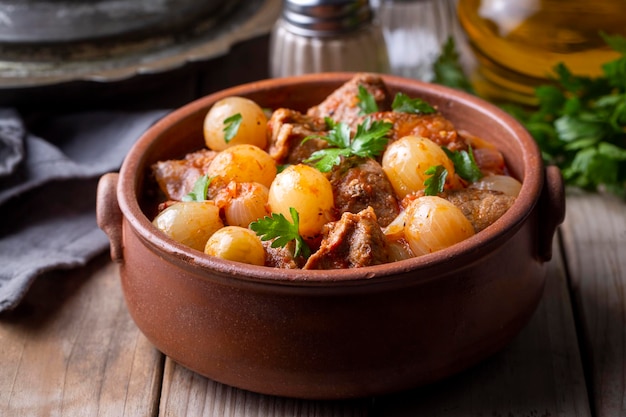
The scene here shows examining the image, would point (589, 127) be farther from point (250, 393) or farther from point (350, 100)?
point (250, 393)

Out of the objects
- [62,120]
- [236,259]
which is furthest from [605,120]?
[62,120]

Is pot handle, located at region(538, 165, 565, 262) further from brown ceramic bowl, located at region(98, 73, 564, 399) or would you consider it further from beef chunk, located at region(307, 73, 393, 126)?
beef chunk, located at region(307, 73, 393, 126)

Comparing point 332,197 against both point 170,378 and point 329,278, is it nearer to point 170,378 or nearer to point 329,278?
point 329,278

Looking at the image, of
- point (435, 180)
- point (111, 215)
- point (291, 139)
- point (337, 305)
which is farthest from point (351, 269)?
point (111, 215)

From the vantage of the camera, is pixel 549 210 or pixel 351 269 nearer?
pixel 351 269

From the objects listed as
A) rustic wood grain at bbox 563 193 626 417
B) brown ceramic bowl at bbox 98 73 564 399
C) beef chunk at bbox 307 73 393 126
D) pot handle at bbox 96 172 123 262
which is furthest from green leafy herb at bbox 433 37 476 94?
pot handle at bbox 96 172 123 262

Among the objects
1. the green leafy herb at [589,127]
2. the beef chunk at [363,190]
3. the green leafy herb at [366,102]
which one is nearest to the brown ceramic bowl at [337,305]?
the beef chunk at [363,190]
